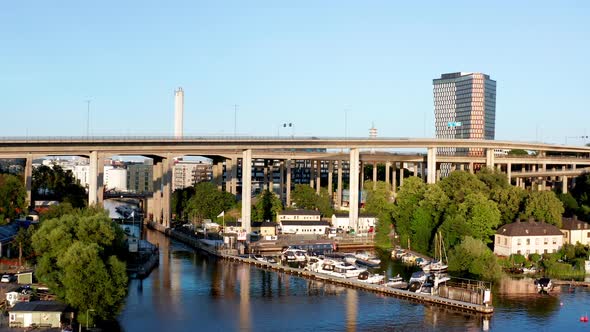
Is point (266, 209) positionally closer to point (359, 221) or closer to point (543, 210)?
point (359, 221)

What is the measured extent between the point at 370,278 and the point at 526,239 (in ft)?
36.4

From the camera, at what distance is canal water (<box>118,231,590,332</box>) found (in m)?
25.5

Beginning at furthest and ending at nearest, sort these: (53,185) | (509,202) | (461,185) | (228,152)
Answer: (53,185) → (228,152) → (461,185) → (509,202)

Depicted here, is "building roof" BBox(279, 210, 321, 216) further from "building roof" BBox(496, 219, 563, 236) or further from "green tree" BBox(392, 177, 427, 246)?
"building roof" BBox(496, 219, 563, 236)

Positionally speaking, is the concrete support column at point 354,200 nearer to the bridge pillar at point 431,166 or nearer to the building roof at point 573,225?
the bridge pillar at point 431,166

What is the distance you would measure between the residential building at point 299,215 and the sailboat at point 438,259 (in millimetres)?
16443

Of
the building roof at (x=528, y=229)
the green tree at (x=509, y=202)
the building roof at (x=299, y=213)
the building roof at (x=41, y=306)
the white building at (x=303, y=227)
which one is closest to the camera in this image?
the building roof at (x=41, y=306)

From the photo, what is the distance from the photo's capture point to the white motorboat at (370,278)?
33531 mm

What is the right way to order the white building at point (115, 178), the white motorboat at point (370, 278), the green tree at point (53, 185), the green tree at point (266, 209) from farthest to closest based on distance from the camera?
the white building at point (115, 178)
the green tree at point (53, 185)
the green tree at point (266, 209)
the white motorboat at point (370, 278)

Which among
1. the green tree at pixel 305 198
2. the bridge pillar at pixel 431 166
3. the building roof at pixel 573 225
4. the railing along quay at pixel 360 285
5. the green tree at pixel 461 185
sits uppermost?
the bridge pillar at pixel 431 166

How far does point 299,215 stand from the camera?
184 ft

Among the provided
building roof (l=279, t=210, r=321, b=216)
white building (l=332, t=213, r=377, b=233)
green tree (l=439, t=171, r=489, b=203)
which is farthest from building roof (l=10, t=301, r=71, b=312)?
white building (l=332, t=213, r=377, b=233)

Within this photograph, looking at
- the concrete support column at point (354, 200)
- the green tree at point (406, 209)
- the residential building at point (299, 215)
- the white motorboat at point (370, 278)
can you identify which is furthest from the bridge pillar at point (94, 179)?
the white motorboat at point (370, 278)

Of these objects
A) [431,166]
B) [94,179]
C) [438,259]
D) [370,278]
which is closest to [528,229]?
[438,259]
